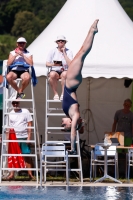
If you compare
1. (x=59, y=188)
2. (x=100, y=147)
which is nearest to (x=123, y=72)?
(x=100, y=147)

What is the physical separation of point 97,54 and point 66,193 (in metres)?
4.06

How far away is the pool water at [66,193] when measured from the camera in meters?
12.8

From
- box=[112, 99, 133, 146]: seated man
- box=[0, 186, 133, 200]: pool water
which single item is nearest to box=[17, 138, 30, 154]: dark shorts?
box=[0, 186, 133, 200]: pool water

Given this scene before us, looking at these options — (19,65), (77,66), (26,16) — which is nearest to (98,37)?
(19,65)

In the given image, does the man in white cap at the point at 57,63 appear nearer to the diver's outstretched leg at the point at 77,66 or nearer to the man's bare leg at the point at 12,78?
the man's bare leg at the point at 12,78

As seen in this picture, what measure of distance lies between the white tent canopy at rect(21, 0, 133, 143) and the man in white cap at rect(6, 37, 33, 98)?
2.03 ft

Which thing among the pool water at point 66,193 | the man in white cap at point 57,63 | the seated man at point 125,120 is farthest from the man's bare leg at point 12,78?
the seated man at point 125,120

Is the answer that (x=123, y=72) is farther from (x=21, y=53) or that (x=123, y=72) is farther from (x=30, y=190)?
(x=30, y=190)

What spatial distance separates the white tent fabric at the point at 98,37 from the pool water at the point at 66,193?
2793 mm

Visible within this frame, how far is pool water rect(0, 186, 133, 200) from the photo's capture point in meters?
12.8

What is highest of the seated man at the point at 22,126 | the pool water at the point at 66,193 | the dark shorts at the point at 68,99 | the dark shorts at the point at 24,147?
the dark shorts at the point at 68,99

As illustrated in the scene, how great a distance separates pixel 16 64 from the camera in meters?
A: 15.3

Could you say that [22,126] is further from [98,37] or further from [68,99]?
[68,99]

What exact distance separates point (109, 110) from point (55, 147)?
4.17 m
